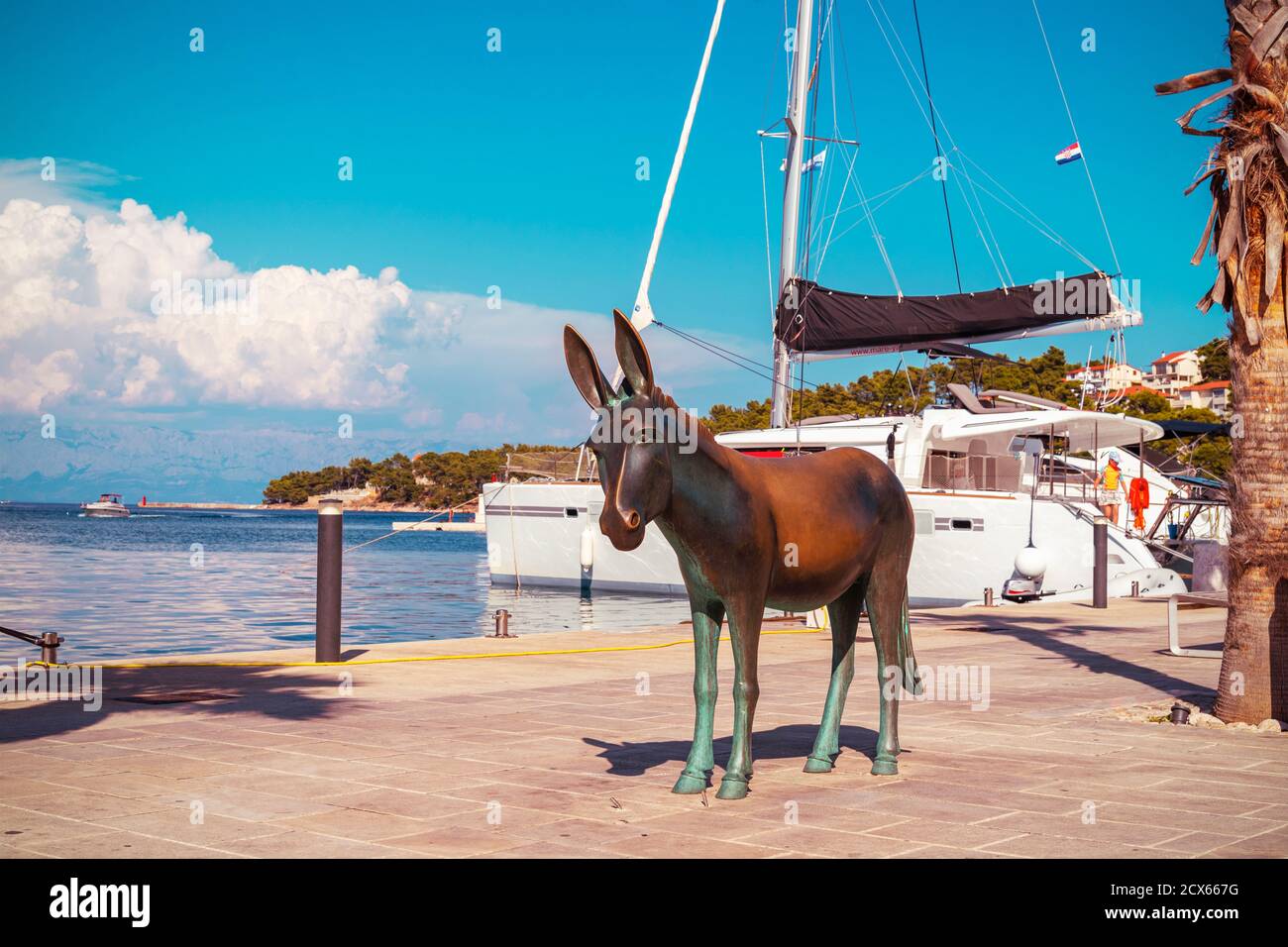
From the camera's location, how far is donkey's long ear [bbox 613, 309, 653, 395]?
6039 millimetres

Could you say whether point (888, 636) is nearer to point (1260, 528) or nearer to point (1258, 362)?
point (1260, 528)

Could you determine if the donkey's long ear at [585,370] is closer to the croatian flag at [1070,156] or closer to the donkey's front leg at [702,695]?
the donkey's front leg at [702,695]

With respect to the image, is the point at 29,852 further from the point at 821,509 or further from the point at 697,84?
the point at 697,84

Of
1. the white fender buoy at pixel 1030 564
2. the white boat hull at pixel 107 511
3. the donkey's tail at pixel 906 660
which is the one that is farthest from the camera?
the white boat hull at pixel 107 511

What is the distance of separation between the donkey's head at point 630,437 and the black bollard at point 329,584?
280 inches

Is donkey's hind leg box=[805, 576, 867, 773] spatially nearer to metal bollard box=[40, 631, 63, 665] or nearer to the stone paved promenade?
the stone paved promenade

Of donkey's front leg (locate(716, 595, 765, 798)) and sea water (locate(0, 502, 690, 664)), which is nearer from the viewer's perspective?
donkey's front leg (locate(716, 595, 765, 798))

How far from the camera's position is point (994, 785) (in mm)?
6758

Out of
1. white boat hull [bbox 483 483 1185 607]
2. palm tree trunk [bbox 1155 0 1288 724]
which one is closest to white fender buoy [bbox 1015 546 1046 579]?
white boat hull [bbox 483 483 1185 607]

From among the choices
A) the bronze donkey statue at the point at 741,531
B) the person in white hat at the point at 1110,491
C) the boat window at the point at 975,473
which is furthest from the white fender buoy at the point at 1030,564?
the bronze donkey statue at the point at 741,531

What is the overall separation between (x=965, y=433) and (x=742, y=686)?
70.3 feet

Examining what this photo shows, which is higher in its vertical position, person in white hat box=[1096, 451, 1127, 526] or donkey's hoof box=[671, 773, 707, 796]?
person in white hat box=[1096, 451, 1127, 526]

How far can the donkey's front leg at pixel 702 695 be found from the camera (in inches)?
252

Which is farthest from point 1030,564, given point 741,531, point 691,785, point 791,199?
point 741,531
